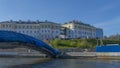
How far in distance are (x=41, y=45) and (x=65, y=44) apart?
Result: 4090cm

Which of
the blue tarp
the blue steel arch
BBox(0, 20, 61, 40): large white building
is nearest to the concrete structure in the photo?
BBox(0, 20, 61, 40): large white building

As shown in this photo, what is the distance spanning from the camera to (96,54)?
64.3m

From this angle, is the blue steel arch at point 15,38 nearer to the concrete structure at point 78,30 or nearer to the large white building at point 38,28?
the large white building at point 38,28

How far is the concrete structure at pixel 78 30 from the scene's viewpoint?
511 feet

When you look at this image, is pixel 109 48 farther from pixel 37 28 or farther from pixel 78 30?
pixel 78 30

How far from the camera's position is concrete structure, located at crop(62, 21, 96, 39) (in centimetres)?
15575

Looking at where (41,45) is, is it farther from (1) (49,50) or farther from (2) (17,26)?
(2) (17,26)

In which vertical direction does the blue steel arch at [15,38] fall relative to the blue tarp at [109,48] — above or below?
above

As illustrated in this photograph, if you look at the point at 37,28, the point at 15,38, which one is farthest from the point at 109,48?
the point at 37,28

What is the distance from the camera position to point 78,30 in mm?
158625

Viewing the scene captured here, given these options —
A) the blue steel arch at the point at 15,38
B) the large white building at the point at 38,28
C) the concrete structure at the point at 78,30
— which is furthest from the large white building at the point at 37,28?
the blue steel arch at the point at 15,38

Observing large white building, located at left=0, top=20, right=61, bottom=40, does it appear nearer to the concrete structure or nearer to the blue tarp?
the concrete structure

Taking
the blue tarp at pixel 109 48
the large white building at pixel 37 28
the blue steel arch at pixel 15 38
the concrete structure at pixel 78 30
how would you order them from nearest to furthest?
1. the blue steel arch at pixel 15 38
2. the blue tarp at pixel 109 48
3. the large white building at pixel 37 28
4. the concrete structure at pixel 78 30

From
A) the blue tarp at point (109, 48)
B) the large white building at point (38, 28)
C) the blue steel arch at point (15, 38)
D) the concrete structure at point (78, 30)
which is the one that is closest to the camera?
the blue steel arch at point (15, 38)
